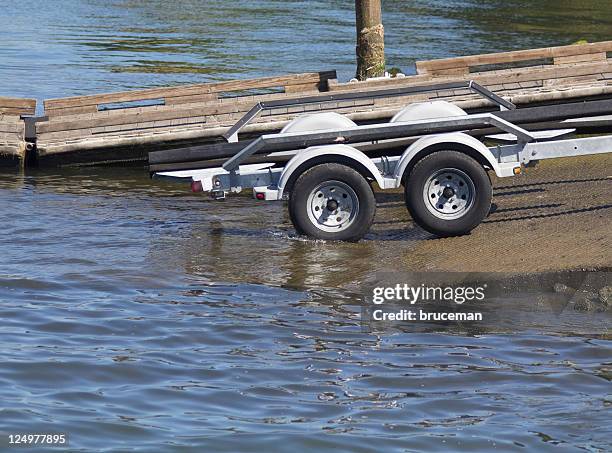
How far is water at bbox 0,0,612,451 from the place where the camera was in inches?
271

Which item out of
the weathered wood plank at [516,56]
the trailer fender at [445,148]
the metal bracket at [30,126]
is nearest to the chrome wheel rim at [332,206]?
the trailer fender at [445,148]

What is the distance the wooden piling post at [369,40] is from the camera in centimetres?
1672

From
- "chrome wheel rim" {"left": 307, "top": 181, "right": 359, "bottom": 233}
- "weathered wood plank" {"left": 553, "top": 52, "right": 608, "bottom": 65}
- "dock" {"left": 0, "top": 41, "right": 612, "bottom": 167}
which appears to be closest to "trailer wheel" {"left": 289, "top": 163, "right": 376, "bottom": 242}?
"chrome wheel rim" {"left": 307, "top": 181, "right": 359, "bottom": 233}

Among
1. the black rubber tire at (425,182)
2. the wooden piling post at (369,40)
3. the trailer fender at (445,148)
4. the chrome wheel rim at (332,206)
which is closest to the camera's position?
the black rubber tire at (425,182)

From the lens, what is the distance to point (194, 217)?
1271cm

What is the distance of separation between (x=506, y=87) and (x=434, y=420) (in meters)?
8.68

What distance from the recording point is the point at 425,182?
10.7 m

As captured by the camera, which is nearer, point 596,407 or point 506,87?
point 596,407

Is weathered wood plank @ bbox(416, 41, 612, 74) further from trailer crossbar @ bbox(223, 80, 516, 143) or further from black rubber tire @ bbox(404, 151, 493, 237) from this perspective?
black rubber tire @ bbox(404, 151, 493, 237)

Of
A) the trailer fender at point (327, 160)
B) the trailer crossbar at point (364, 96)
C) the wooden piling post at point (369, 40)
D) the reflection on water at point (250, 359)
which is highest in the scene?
the wooden piling post at point (369, 40)

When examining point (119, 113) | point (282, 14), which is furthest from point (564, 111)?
point (282, 14)

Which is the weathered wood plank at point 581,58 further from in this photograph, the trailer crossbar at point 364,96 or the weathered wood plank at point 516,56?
the trailer crossbar at point 364,96

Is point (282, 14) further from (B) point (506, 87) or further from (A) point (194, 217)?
(A) point (194, 217)

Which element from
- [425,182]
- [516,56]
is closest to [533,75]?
[516,56]
